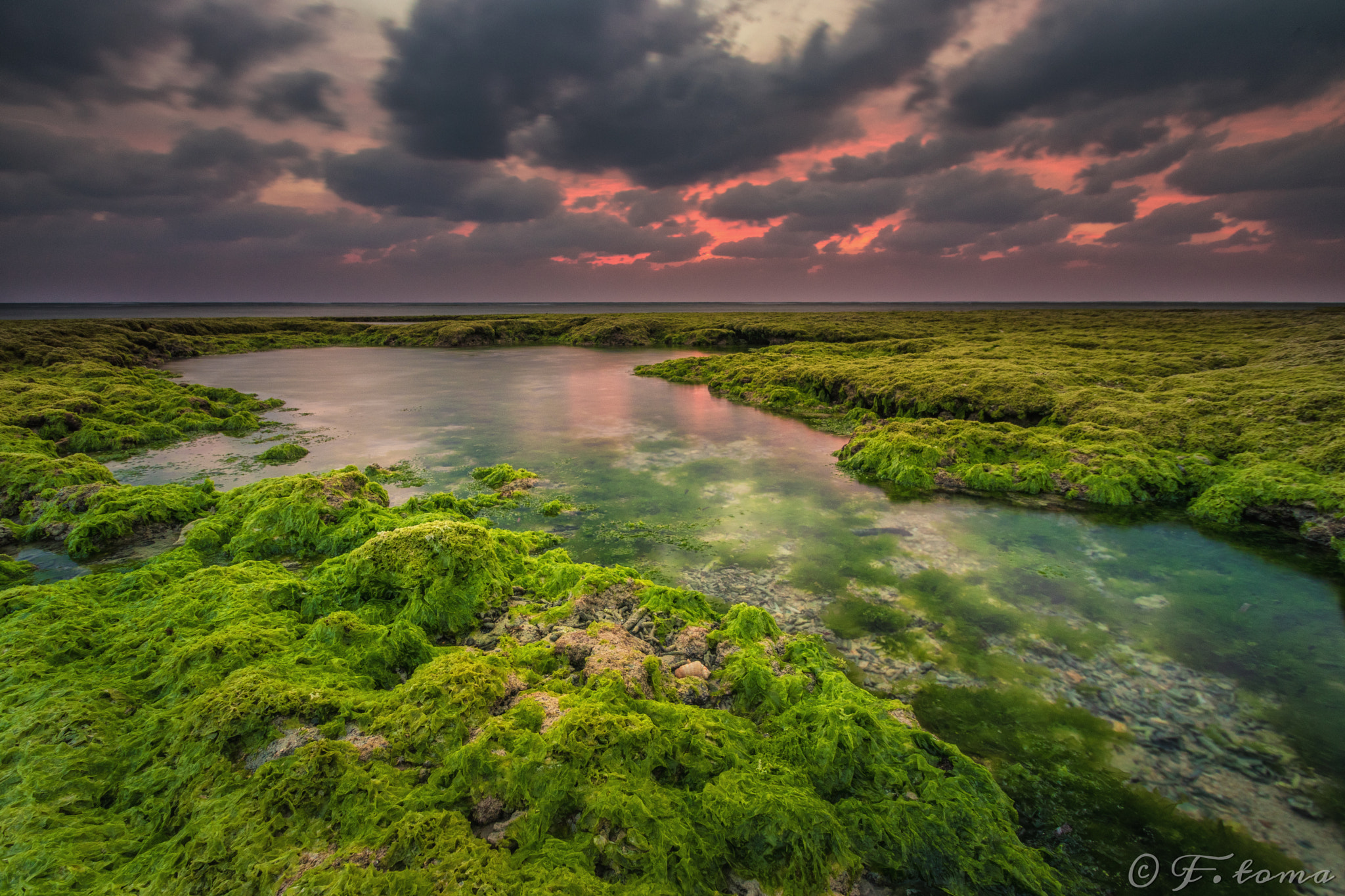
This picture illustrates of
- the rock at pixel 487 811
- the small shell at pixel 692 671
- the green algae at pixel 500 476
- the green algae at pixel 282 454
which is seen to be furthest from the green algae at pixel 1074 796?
the green algae at pixel 282 454

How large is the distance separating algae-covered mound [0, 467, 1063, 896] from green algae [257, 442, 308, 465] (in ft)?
22.2

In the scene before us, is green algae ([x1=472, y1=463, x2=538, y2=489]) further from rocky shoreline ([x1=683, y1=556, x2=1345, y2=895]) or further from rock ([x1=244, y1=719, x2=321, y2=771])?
rock ([x1=244, y1=719, x2=321, y2=771])

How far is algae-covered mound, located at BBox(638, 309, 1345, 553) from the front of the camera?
8578 mm

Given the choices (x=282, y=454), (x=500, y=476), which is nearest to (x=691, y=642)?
(x=500, y=476)

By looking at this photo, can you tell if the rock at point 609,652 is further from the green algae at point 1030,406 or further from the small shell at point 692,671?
the green algae at point 1030,406

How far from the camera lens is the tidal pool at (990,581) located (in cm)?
399

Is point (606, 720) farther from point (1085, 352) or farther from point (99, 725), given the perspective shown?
point (1085, 352)

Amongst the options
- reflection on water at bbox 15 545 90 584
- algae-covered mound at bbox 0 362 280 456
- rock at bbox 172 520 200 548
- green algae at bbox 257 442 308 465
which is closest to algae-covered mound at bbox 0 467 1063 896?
reflection on water at bbox 15 545 90 584

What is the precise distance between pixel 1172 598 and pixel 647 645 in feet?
21.6

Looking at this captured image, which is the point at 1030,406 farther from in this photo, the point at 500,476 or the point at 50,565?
the point at 50,565

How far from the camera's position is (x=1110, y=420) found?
38.2ft

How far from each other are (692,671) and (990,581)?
4.53 meters

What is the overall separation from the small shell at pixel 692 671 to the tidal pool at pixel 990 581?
4.94 ft

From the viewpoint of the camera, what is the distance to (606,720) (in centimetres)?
347
